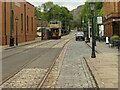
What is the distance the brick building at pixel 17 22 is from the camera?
5531 cm

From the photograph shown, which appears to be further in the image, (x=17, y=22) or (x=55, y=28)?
(x=55, y=28)

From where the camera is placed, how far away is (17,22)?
62.9 m

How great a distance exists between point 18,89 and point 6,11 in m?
46.3

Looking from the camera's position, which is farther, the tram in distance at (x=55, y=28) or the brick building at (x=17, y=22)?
the tram in distance at (x=55, y=28)

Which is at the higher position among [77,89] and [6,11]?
[6,11]

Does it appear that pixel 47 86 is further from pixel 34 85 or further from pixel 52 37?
pixel 52 37

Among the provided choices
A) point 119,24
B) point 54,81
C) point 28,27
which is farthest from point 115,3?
point 54,81

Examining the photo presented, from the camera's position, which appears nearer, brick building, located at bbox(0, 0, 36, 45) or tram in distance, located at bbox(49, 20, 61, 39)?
brick building, located at bbox(0, 0, 36, 45)

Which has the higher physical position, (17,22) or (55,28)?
(17,22)

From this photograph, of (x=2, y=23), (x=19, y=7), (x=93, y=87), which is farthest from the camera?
(x=19, y=7)

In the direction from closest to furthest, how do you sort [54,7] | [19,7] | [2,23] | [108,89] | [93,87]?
[108,89] < [93,87] < [2,23] < [19,7] < [54,7]

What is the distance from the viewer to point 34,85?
13008 millimetres

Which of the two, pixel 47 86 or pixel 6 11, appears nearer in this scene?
pixel 47 86

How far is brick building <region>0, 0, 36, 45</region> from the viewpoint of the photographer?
5531 cm
